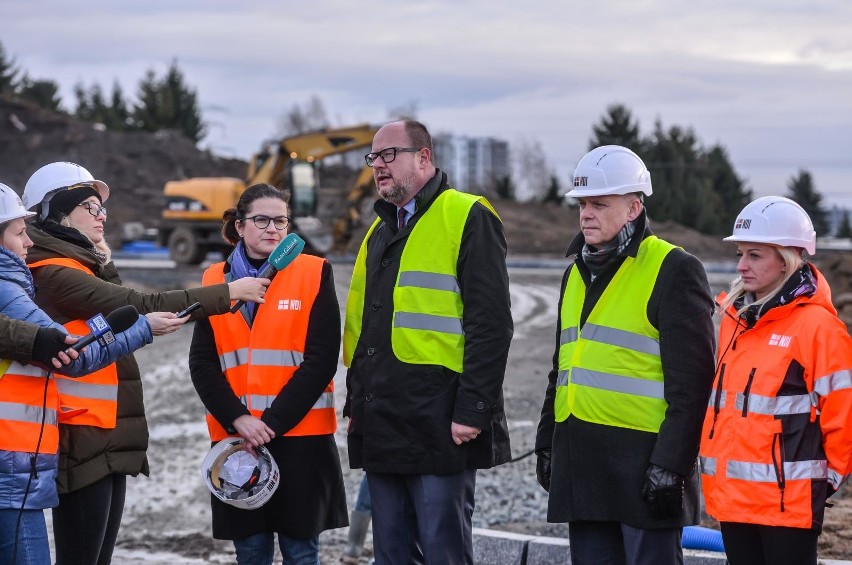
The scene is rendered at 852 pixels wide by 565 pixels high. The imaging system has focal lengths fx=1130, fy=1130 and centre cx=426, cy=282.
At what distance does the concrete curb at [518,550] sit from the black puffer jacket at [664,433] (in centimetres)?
182

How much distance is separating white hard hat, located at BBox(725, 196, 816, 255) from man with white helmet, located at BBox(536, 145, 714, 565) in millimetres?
266

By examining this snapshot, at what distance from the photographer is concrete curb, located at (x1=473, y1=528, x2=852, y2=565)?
6.44m

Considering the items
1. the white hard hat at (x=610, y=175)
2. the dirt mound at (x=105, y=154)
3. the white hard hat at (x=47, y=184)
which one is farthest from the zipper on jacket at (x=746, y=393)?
the dirt mound at (x=105, y=154)

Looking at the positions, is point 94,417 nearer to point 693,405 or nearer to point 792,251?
point 693,405

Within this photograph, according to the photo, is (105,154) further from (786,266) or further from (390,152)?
(786,266)

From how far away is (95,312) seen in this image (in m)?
5.09

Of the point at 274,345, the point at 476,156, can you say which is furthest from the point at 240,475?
the point at 476,156

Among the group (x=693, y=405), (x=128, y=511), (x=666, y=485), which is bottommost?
(x=128, y=511)

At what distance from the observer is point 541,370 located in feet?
45.7

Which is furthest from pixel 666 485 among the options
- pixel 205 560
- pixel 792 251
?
pixel 205 560

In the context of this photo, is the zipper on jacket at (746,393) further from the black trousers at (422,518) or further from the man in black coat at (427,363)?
→ the black trousers at (422,518)

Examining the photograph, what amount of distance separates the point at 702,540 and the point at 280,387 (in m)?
2.60

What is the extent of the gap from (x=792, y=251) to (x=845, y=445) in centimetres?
80

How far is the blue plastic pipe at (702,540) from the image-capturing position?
6246 mm
